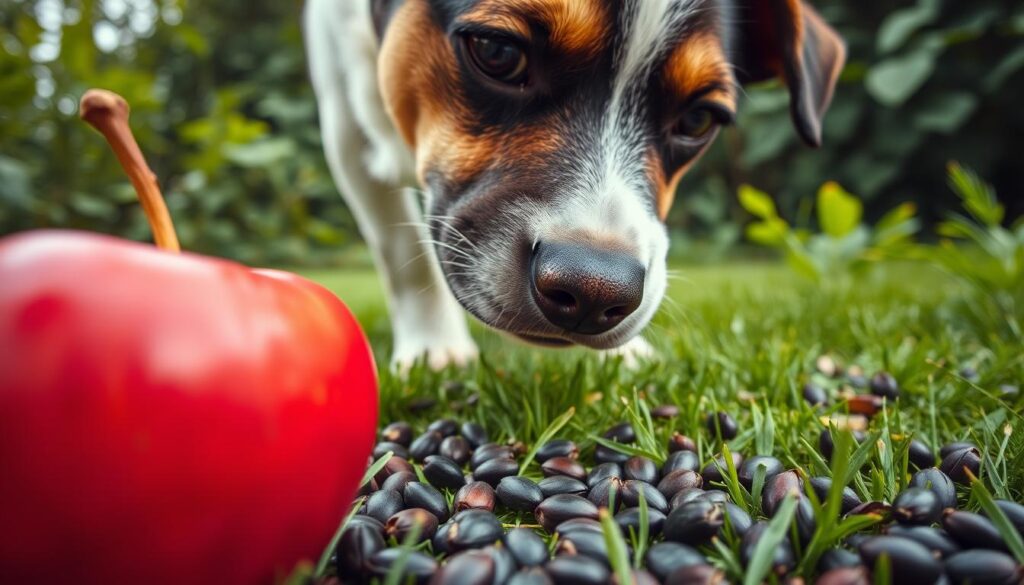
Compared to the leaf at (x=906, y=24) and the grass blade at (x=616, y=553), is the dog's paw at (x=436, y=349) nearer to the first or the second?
the grass blade at (x=616, y=553)

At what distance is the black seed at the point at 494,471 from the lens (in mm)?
1149

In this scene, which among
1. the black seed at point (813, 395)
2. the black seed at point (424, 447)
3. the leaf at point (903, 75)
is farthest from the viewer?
the leaf at point (903, 75)

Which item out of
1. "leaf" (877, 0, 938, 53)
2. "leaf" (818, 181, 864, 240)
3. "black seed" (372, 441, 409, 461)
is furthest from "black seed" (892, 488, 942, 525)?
"leaf" (877, 0, 938, 53)

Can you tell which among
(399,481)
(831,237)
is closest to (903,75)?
(831,237)

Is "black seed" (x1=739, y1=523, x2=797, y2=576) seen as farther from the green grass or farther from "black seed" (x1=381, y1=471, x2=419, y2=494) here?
"black seed" (x1=381, y1=471, x2=419, y2=494)

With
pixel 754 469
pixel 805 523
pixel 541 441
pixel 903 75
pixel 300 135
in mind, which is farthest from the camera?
pixel 300 135

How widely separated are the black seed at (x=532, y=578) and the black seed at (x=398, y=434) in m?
0.61

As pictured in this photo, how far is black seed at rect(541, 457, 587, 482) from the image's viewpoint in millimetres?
1164

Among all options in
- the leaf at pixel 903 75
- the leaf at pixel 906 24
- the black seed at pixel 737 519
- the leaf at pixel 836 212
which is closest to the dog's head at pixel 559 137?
the black seed at pixel 737 519

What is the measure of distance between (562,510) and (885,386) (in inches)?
39.2

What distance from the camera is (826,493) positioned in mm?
1028

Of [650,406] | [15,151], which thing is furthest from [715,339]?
[15,151]

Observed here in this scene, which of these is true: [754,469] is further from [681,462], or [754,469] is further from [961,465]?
[961,465]

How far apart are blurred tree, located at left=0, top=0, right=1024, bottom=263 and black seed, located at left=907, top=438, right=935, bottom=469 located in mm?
4101
